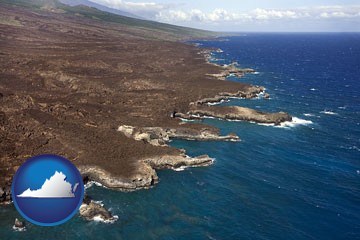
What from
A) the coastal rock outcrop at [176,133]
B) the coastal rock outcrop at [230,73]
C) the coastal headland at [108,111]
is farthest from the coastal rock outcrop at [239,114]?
the coastal rock outcrop at [230,73]

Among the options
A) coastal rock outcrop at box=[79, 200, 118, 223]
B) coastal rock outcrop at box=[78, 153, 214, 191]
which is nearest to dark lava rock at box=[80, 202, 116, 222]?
coastal rock outcrop at box=[79, 200, 118, 223]

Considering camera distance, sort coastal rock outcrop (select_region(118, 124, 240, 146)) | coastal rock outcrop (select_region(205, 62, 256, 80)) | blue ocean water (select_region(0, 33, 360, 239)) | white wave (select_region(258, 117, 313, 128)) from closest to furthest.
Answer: blue ocean water (select_region(0, 33, 360, 239))
coastal rock outcrop (select_region(118, 124, 240, 146))
white wave (select_region(258, 117, 313, 128))
coastal rock outcrop (select_region(205, 62, 256, 80))

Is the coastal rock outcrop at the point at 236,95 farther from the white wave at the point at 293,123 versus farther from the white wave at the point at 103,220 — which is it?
the white wave at the point at 103,220

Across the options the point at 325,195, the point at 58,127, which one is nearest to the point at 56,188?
the point at 325,195

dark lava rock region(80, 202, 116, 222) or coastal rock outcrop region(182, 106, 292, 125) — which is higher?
coastal rock outcrop region(182, 106, 292, 125)

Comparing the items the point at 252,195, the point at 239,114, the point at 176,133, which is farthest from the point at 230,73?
the point at 252,195

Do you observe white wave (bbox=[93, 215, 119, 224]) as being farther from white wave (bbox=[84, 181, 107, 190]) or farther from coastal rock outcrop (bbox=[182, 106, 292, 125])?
coastal rock outcrop (bbox=[182, 106, 292, 125])

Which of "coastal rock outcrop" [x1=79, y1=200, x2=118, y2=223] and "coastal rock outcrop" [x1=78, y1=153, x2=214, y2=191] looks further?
"coastal rock outcrop" [x1=78, y1=153, x2=214, y2=191]

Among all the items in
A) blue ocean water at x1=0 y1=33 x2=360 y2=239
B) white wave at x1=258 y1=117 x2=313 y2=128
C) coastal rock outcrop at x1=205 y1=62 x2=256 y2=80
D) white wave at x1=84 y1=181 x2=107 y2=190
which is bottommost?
white wave at x1=84 y1=181 x2=107 y2=190

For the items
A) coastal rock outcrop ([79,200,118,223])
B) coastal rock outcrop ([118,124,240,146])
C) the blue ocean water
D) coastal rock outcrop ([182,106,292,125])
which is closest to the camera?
the blue ocean water

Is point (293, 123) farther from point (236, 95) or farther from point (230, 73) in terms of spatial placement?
point (230, 73)

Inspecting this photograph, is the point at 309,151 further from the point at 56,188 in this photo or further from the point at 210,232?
the point at 56,188
